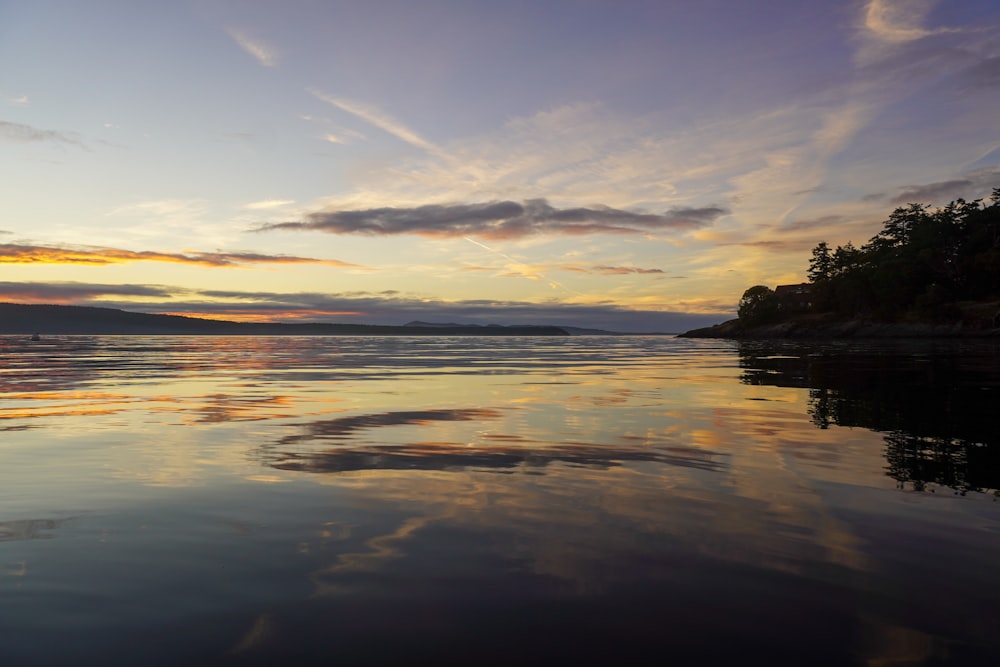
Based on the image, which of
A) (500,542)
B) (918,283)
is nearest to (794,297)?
(918,283)

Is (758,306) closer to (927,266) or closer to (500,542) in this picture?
(927,266)

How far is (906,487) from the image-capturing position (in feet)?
24.7

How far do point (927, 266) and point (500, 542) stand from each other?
126 m

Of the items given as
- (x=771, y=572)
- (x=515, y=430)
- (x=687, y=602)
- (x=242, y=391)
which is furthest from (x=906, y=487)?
(x=242, y=391)

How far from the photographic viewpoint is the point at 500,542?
561 cm

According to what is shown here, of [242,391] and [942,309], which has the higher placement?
[942,309]

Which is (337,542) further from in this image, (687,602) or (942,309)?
(942,309)

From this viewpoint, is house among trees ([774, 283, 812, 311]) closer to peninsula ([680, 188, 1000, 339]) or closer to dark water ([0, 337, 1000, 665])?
peninsula ([680, 188, 1000, 339])

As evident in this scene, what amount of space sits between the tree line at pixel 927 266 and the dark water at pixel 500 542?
10621cm

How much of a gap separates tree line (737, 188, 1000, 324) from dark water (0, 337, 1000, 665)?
348 feet

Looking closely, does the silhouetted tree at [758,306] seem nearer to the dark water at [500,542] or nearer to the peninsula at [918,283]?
the peninsula at [918,283]

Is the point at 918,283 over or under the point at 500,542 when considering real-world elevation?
over

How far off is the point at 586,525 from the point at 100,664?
4.07 m

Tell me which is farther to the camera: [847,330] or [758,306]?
[758,306]
